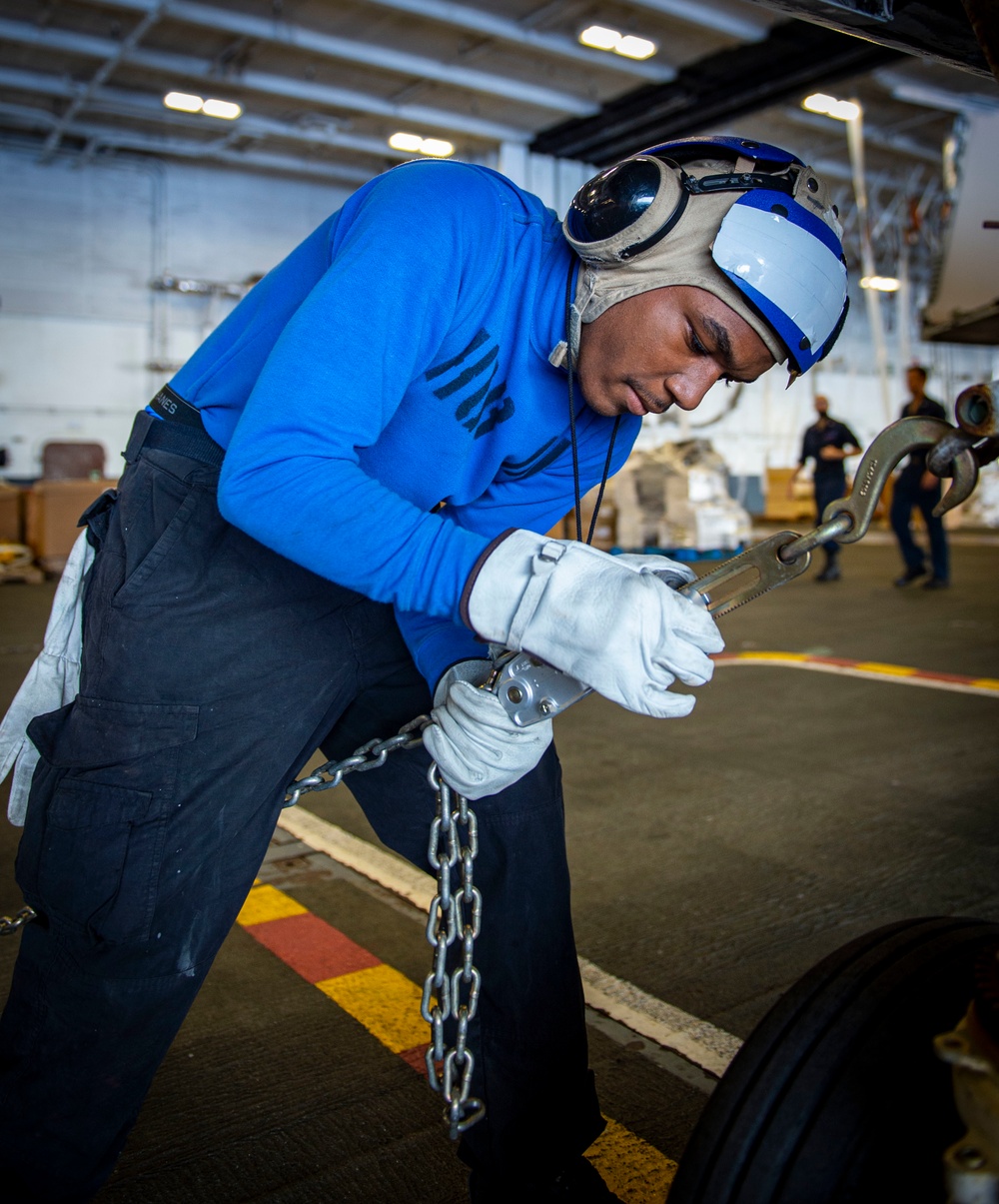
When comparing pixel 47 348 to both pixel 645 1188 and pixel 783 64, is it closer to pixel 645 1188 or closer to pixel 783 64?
pixel 783 64

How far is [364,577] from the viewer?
1.34 metres

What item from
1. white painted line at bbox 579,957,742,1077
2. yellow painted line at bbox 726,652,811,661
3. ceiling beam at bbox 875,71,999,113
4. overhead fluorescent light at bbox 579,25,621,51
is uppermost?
overhead fluorescent light at bbox 579,25,621,51

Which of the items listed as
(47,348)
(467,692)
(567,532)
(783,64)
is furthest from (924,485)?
(47,348)

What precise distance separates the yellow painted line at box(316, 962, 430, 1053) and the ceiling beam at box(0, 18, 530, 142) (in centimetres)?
1220

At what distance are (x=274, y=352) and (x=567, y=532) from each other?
395 inches

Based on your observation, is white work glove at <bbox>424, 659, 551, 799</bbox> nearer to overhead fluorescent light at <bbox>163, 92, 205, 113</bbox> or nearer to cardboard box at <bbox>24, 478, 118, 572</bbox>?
cardboard box at <bbox>24, 478, 118, 572</bbox>

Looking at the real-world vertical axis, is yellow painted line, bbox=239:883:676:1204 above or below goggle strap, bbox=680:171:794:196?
below

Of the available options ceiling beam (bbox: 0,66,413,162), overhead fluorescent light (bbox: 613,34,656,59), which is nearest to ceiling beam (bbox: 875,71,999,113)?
overhead fluorescent light (bbox: 613,34,656,59)

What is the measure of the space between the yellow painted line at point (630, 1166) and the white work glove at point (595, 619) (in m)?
1.06

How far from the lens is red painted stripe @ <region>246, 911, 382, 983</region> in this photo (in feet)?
8.95

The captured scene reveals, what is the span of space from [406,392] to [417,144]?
15.7 m

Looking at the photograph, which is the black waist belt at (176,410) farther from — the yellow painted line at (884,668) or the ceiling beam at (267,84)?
the ceiling beam at (267,84)

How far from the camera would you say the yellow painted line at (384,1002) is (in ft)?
7.94

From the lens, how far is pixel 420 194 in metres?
1.45
